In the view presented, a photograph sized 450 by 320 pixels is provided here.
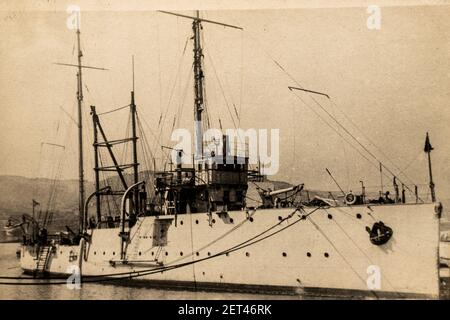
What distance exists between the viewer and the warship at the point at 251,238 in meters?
14.4

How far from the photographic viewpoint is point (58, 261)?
2684 cm

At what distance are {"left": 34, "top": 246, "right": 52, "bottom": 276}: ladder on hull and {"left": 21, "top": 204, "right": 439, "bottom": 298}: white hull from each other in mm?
10020

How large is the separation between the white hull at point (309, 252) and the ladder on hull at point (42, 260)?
10.0 m

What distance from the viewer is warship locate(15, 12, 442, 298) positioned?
14398 mm

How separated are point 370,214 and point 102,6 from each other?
1076cm

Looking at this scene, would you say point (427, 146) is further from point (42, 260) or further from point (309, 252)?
point (42, 260)

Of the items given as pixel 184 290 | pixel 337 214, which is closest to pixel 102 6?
pixel 337 214

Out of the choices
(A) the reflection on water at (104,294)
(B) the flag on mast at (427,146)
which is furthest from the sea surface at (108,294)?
(B) the flag on mast at (427,146)

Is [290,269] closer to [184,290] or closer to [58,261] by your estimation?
[184,290]

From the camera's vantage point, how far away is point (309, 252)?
51.5 feet

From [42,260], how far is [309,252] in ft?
62.4

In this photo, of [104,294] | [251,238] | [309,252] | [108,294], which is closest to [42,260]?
[104,294]

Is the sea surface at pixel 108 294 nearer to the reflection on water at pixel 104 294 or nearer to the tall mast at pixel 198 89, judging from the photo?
the reflection on water at pixel 104 294

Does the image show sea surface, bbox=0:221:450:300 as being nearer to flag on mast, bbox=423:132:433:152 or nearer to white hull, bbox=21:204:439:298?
white hull, bbox=21:204:439:298
